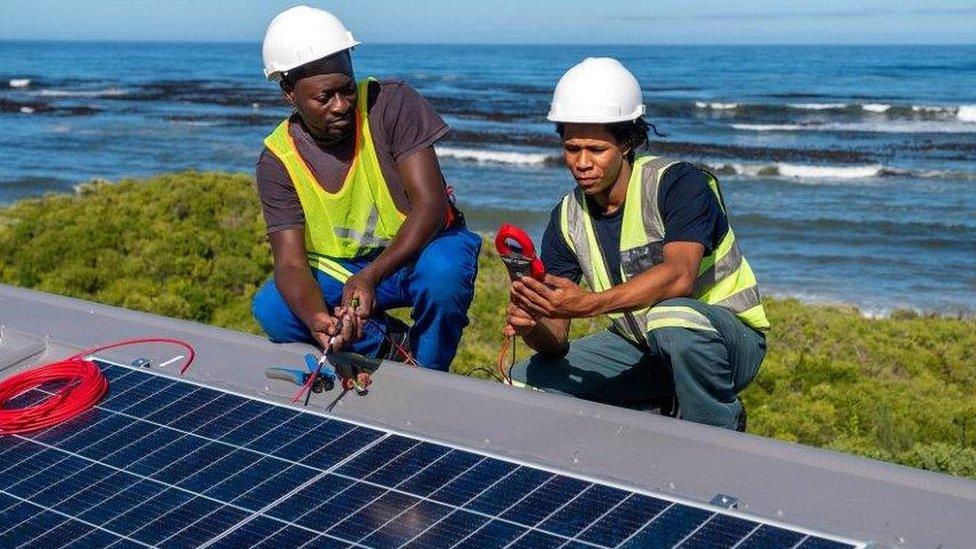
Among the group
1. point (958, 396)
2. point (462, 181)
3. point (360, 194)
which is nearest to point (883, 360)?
point (958, 396)

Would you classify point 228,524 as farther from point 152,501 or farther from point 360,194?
point 360,194

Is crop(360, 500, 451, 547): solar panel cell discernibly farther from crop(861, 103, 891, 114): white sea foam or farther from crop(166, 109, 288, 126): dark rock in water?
crop(861, 103, 891, 114): white sea foam

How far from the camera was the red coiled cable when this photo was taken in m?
3.90

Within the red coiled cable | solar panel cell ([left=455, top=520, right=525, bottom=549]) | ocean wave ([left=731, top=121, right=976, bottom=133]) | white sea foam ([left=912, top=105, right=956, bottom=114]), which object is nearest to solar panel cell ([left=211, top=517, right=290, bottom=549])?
solar panel cell ([left=455, top=520, right=525, bottom=549])

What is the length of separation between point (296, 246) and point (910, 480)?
284 cm

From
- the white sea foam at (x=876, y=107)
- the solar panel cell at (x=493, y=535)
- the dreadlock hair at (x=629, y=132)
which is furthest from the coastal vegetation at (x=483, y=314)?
the white sea foam at (x=876, y=107)

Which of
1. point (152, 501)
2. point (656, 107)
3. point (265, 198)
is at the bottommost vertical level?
point (656, 107)

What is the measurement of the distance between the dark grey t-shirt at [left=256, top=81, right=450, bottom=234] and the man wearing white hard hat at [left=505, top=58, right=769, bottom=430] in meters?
0.72

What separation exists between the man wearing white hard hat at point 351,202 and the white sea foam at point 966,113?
3784 cm

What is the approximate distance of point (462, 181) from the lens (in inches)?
1009

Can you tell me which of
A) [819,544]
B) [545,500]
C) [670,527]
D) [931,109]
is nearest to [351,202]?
[545,500]

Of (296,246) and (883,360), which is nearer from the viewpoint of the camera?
(296,246)

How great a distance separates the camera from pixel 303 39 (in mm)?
4715

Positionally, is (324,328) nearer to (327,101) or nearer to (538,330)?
(538,330)
